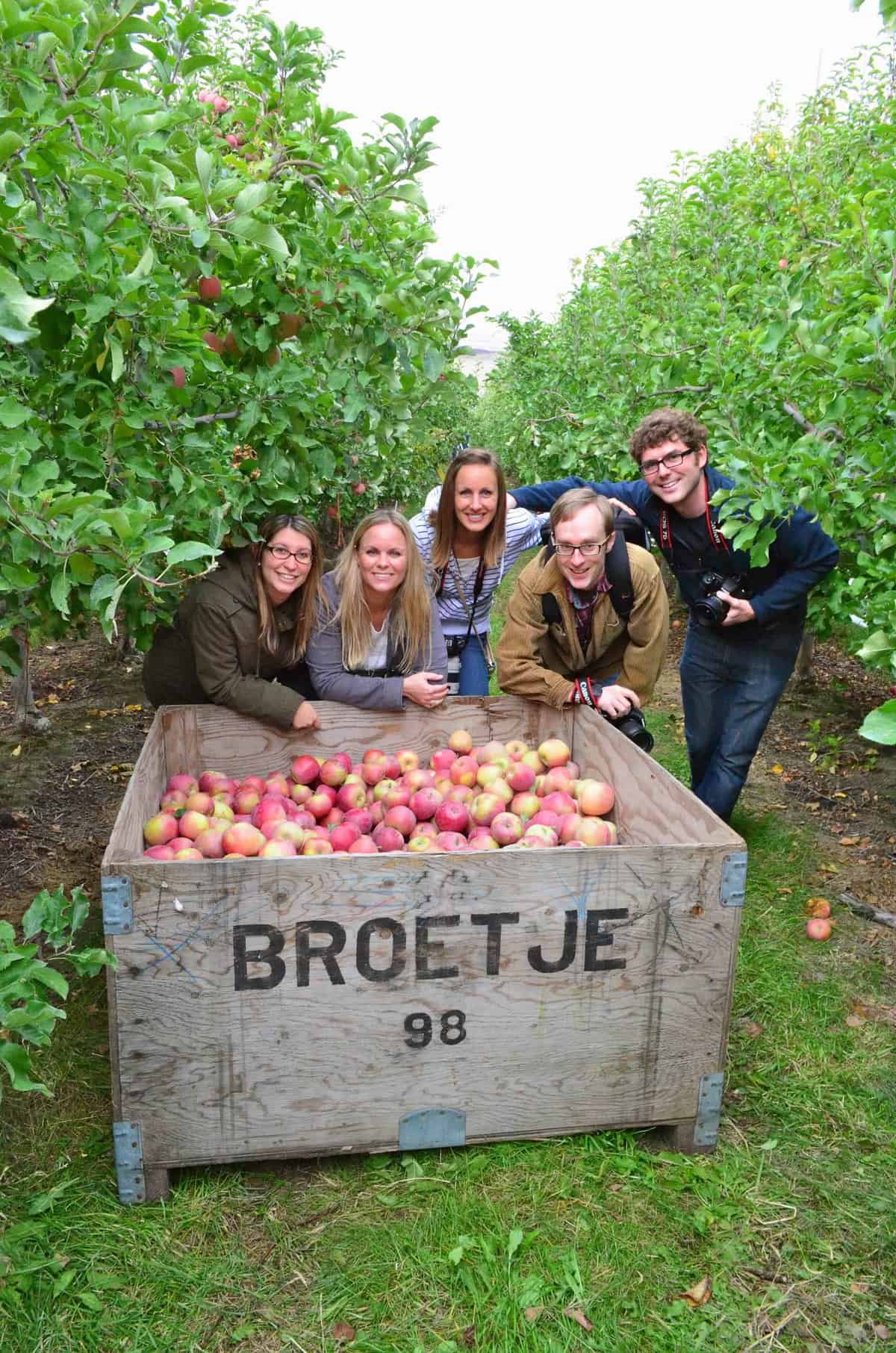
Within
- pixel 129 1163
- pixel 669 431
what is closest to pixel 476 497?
pixel 669 431

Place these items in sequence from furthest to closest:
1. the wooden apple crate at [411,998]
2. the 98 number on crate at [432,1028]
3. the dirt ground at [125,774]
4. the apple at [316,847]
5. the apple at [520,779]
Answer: the dirt ground at [125,774] < the apple at [520,779] < the apple at [316,847] < the 98 number on crate at [432,1028] < the wooden apple crate at [411,998]

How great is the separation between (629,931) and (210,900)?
99cm

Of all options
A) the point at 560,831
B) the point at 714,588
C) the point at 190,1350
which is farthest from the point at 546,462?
the point at 190,1350

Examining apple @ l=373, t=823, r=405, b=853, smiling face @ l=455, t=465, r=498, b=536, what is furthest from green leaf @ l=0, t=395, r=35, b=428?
smiling face @ l=455, t=465, r=498, b=536

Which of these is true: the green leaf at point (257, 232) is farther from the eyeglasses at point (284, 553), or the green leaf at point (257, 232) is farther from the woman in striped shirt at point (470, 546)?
the woman in striped shirt at point (470, 546)

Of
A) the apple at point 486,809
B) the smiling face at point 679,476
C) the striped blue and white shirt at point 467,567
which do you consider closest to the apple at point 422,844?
the apple at point 486,809

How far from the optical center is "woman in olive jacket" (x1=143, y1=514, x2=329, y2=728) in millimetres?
3229

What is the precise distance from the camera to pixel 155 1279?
212cm

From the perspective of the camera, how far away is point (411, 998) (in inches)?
89.4

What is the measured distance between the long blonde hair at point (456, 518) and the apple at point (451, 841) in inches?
53.9

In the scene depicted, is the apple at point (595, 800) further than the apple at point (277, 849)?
Yes

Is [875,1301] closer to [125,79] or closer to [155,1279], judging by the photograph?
[155,1279]

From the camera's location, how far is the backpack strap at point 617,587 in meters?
3.37

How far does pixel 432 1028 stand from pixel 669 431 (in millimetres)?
2144
